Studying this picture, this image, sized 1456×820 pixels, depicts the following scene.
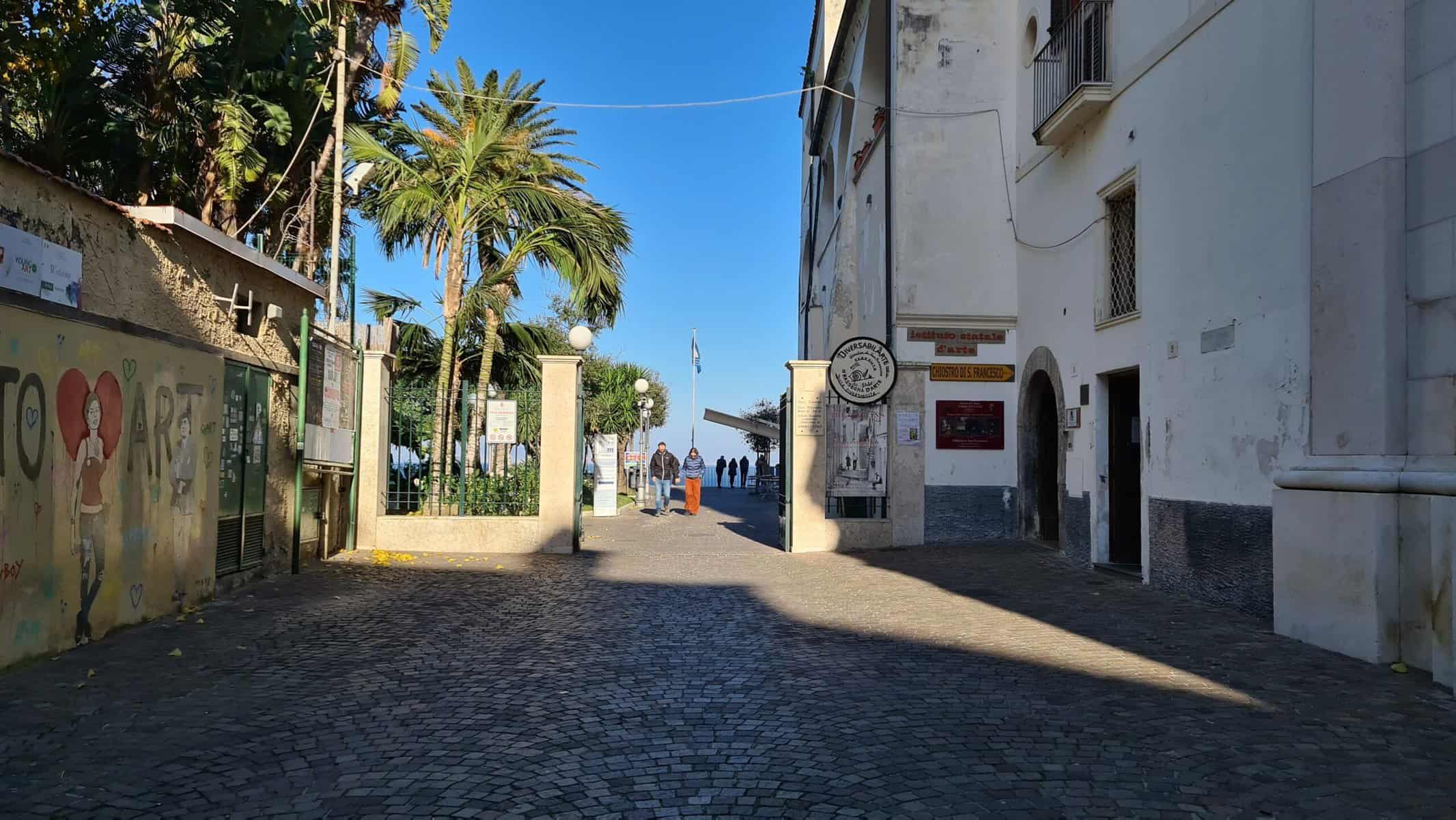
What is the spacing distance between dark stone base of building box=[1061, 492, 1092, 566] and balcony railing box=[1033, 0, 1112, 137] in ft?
15.6

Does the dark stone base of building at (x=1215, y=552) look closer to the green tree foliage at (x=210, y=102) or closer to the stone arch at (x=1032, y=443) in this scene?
the stone arch at (x=1032, y=443)

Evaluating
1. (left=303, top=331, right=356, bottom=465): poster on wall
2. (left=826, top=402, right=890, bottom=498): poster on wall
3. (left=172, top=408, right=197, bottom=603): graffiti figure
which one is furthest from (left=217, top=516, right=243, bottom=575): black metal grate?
(left=826, top=402, right=890, bottom=498): poster on wall

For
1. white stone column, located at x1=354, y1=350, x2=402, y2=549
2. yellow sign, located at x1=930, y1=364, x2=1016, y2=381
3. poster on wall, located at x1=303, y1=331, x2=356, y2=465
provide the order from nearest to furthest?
poster on wall, located at x1=303, y1=331, x2=356, y2=465, white stone column, located at x1=354, y1=350, x2=402, y2=549, yellow sign, located at x1=930, y1=364, x2=1016, y2=381

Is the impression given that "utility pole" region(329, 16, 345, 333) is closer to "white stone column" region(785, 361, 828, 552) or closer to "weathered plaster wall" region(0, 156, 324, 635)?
"weathered plaster wall" region(0, 156, 324, 635)

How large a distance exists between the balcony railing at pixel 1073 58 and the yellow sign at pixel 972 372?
3548mm

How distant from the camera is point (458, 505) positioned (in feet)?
45.0

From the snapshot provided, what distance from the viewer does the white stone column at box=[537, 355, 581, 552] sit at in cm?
1365

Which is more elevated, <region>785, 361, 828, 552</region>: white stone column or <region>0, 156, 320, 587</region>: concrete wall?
<region>0, 156, 320, 587</region>: concrete wall

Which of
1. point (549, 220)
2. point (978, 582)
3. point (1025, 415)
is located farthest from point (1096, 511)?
point (549, 220)

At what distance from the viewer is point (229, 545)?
373 inches

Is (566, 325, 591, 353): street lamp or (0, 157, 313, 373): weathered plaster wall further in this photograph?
(566, 325, 591, 353): street lamp

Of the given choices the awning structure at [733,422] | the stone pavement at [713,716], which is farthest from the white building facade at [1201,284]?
the awning structure at [733,422]

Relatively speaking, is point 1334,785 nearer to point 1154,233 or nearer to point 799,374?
point 1154,233

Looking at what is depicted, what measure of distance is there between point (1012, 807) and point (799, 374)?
11088 millimetres
